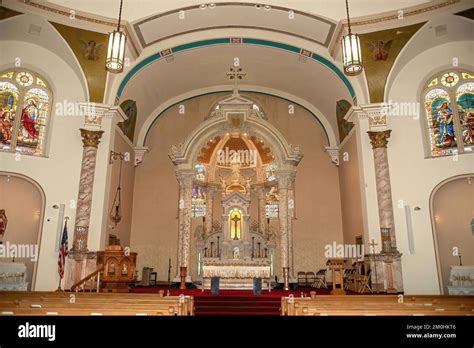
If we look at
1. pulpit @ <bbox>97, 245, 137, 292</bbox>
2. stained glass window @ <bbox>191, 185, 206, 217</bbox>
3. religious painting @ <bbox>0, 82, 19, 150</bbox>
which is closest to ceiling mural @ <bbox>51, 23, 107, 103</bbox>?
religious painting @ <bbox>0, 82, 19, 150</bbox>

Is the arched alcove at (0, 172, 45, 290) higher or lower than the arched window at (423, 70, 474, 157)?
lower

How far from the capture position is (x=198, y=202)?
56.5ft

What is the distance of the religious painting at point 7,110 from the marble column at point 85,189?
2.33 meters

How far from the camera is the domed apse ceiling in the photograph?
14.2 meters

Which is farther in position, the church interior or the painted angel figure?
the painted angel figure

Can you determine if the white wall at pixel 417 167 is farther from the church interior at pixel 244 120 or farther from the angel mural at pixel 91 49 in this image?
the angel mural at pixel 91 49

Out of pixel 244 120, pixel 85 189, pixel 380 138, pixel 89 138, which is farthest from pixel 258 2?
pixel 85 189

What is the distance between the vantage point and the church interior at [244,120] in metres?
11.1

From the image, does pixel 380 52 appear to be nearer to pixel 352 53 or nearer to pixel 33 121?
pixel 352 53

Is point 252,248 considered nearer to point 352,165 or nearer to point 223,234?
point 223,234

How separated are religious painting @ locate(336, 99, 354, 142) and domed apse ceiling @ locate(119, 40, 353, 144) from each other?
301mm

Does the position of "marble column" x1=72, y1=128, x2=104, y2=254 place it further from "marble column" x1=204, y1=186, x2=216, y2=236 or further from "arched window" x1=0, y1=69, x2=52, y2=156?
"marble column" x1=204, y1=186, x2=216, y2=236

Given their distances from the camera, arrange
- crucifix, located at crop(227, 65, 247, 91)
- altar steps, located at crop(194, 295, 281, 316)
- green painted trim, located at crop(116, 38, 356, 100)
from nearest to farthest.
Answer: altar steps, located at crop(194, 295, 281, 316) → green painted trim, located at crop(116, 38, 356, 100) → crucifix, located at crop(227, 65, 247, 91)
